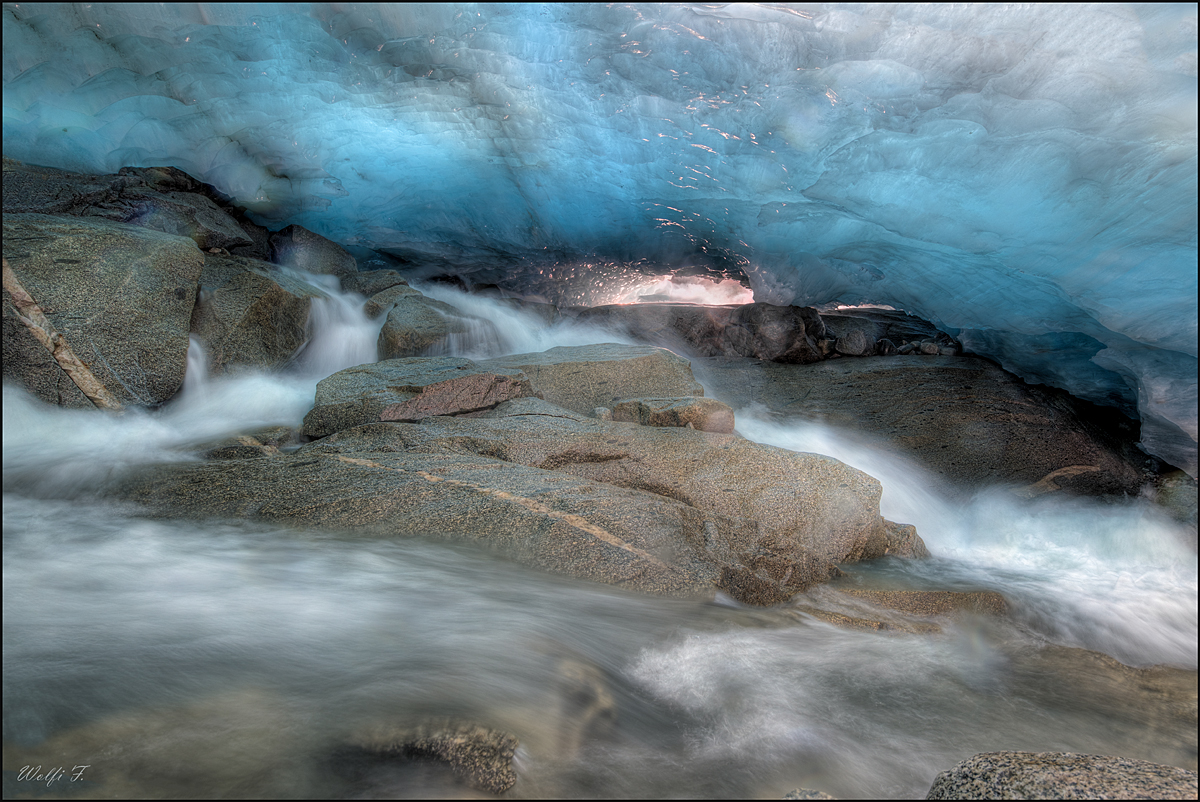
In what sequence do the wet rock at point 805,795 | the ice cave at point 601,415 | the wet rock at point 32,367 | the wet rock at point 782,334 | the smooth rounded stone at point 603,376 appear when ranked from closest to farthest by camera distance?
1. the wet rock at point 805,795
2. the ice cave at point 601,415
3. the wet rock at point 32,367
4. the smooth rounded stone at point 603,376
5. the wet rock at point 782,334

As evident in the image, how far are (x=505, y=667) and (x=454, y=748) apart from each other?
55cm

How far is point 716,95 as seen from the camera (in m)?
4.91

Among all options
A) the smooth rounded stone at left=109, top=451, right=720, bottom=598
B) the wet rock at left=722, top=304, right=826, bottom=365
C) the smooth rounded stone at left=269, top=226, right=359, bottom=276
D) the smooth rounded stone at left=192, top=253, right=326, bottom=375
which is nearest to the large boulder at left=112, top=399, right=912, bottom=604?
the smooth rounded stone at left=109, top=451, right=720, bottom=598

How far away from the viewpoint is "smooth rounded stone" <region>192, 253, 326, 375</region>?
19.4 feet

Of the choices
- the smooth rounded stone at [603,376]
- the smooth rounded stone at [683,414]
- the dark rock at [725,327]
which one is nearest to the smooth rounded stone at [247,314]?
the smooth rounded stone at [603,376]

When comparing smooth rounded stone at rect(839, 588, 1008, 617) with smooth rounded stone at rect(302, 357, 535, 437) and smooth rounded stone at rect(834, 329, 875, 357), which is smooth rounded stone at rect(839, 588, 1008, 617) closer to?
smooth rounded stone at rect(302, 357, 535, 437)

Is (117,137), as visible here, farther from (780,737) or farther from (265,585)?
(780,737)

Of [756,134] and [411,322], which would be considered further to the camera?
[411,322]

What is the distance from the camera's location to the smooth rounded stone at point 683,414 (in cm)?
498

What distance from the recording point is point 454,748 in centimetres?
154

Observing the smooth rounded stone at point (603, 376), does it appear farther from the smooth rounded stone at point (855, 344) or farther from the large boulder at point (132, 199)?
the large boulder at point (132, 199)

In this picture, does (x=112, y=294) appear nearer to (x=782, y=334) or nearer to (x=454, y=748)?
(x=454, y=748)

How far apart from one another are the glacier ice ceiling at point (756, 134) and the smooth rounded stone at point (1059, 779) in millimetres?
3260

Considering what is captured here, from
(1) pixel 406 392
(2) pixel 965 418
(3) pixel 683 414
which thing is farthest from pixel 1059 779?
(2) pixel 965 418
